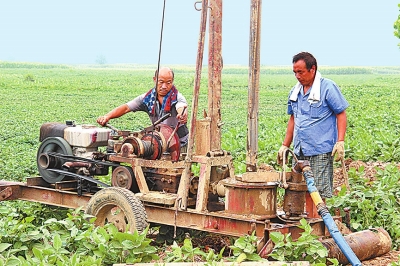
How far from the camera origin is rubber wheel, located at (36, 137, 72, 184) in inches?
342

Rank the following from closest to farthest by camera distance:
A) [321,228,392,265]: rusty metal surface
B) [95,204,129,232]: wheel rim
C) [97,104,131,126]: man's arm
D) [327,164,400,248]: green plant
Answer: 1. [321,228,392,265]: rusty metal surface
2. [95,204,129,232]: wheel rim
3. [327,164,400,248]: green plant
4. [97,104,131,126]: man's arm

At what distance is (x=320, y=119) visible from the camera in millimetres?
7434

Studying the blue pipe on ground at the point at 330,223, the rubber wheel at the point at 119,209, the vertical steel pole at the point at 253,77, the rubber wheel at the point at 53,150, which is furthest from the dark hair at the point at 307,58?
the rubber wheel at the point at 53,150

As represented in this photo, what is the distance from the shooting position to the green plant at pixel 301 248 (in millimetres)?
6219

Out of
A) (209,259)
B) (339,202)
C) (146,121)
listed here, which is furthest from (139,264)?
(146,121)

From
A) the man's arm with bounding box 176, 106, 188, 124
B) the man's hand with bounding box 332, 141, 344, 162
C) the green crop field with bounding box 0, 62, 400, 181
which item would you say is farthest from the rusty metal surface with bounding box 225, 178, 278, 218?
the green crop field with bounding box 0, 62, 400, 181

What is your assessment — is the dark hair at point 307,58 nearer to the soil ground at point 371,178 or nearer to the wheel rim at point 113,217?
the soil ground at point 371,178

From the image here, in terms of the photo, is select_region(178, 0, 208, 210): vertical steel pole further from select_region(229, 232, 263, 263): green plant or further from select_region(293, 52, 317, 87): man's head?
select_region(229, 232, 263, 263): green plant

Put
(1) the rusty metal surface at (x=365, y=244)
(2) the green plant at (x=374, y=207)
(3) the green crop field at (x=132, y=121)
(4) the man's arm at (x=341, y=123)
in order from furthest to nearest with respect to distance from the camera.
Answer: (3) the green crop field at (x=132, y=121)
(2) the green plant at (x=374, y=207)
(4) the man's arm at (x=341, y=123)
(1) the rusty metal surface at (x=365, y=244)

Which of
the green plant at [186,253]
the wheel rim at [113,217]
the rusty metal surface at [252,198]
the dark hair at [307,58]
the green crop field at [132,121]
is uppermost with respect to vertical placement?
the dark hair at [307,58]

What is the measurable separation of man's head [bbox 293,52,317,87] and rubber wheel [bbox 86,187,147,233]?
6.33ft

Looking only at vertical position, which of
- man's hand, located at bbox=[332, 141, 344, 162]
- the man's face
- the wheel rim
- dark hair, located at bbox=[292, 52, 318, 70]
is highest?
dark hair, located at bbox=[292, 52, 318, 70]

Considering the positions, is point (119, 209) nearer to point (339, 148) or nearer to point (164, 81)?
point (164, 81)

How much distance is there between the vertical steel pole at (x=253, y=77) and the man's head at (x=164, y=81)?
845 mm
